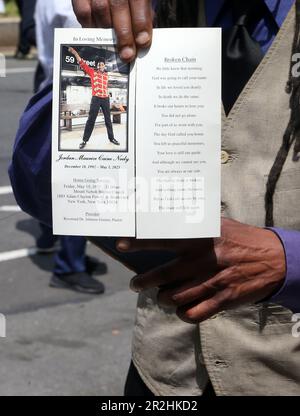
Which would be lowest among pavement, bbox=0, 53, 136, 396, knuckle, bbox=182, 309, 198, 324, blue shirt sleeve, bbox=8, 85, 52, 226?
pavement, bbox=0, 53, 136, 396

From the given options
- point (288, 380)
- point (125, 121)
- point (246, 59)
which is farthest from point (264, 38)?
point (288, 380)

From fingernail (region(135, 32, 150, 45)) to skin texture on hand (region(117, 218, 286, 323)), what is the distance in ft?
0.96

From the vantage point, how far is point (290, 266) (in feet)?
4.51

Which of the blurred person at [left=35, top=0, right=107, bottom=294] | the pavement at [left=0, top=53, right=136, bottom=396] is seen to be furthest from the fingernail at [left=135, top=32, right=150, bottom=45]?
the blurred person at [left=35, top=0, right=107, bottom=294]

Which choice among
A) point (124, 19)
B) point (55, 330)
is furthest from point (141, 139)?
point (55, 330)

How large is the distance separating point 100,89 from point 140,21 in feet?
0.42

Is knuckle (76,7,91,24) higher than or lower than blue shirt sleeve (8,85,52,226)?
higher

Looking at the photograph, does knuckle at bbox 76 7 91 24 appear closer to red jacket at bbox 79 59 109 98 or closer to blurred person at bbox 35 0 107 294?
red jacket at bbox 79 59 109 98

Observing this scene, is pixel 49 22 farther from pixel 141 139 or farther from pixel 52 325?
pixel 141 139

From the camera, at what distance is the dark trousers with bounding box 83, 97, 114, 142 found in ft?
4.04

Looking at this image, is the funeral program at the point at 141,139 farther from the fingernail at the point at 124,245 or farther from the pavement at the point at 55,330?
the pavement at the point at 55,330

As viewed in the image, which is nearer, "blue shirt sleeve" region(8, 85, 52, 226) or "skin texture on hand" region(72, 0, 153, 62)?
"skin texture on hand" region(72, 0, 153, 62)

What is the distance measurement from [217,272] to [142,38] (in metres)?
0.37

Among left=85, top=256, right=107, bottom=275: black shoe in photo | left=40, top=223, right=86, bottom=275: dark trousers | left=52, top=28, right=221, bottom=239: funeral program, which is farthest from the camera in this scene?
left=85, top=256, right=107, bottom=275: black shoe in photo
